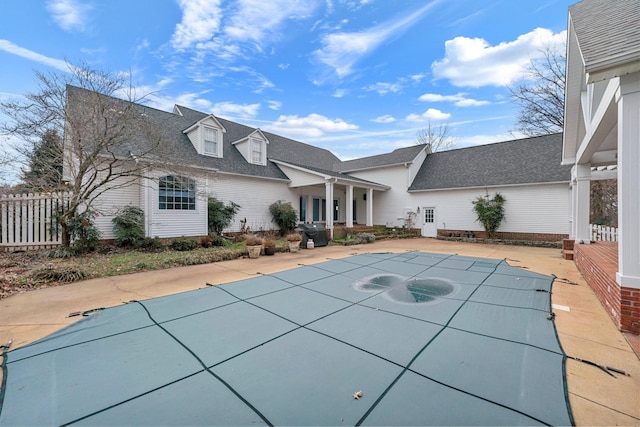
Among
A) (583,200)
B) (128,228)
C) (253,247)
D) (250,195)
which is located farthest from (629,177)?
(250,195)

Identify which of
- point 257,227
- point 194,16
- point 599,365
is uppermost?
point 194,16

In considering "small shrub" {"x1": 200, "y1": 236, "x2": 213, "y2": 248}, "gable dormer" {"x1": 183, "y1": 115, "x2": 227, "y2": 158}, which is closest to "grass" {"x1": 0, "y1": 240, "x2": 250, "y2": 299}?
"small shrub" {"x1": 200, "y1": 236, "x2": 213, "y2": 248}

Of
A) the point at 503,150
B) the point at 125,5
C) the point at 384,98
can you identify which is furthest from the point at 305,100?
the point at 503,150

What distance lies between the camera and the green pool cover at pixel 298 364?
1894mm

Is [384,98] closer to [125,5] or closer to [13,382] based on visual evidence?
[125,5]

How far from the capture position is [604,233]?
24.0 ft

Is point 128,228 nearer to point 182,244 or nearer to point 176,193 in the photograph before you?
point 182,244

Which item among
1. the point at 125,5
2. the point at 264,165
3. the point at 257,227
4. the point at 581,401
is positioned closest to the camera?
the point at 581,401

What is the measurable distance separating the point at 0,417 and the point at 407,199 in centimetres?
1806

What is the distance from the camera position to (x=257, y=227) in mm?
14094

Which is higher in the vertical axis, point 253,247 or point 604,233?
point 604,233

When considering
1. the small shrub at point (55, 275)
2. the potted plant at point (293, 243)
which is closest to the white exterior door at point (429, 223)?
the potted plant at point (293, 243)

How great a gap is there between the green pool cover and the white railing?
4.81m

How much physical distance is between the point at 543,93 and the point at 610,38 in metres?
19.3
